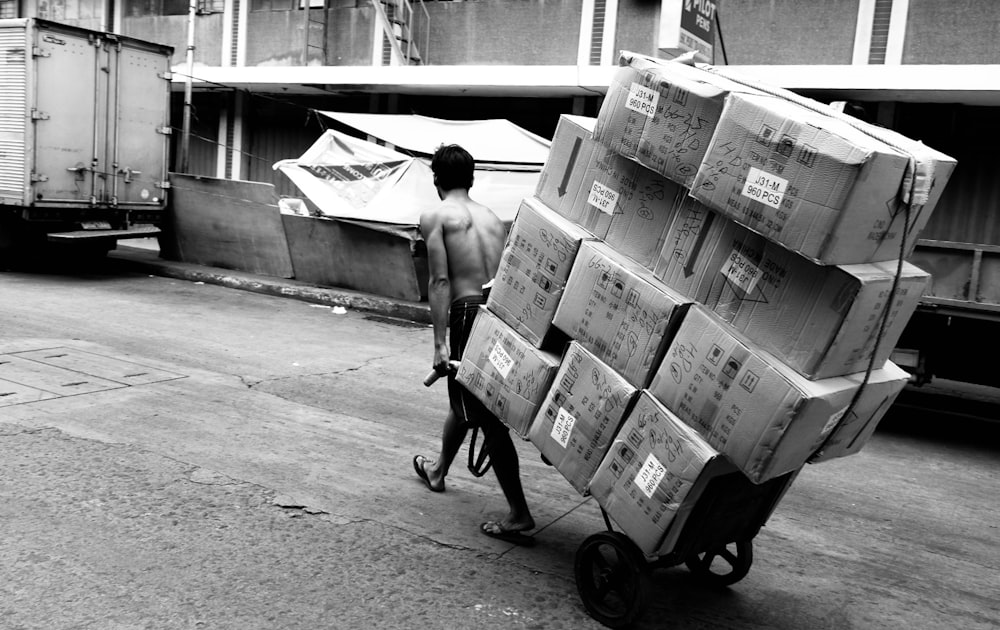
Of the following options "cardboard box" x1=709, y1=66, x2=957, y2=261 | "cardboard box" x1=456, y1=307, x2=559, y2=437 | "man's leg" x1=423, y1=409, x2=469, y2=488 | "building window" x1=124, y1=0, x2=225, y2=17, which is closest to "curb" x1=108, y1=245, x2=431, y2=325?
"man's leg" x1=423, y1=409, x2=469, y2=488

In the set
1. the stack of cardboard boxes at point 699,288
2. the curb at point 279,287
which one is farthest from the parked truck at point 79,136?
the stack of cardboard boxes at point 699,288

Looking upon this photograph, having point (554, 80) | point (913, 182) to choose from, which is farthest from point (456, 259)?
point (554, 80)

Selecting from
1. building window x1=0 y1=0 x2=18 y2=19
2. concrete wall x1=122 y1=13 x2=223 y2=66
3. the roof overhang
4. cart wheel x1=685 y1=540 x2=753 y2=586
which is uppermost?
building window x1=0 y1=0 x2=18 y2=19

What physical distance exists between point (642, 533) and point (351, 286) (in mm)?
9650

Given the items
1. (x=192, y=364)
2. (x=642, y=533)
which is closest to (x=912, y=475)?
(x=642, y=533)

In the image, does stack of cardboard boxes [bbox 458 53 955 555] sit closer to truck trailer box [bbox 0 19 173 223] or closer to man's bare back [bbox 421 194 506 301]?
man's bare back [bbox 421 194 506 301]

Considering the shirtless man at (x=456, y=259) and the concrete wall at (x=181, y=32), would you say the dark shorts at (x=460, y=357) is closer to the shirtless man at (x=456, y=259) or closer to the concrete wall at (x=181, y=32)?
the shirtless man at (x=456, y=259)

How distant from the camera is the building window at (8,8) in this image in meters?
21.1

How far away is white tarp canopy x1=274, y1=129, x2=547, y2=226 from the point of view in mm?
11742

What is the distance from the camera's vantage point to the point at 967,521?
5.19 meters

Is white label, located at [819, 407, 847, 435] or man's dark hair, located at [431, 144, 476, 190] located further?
man's dark hair, located at [431, 144, 476, 190]

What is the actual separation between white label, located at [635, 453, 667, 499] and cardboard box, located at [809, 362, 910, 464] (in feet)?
1.75

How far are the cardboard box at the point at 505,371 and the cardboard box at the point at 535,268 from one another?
2.3 inches

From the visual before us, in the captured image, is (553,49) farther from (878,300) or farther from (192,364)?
(878,300)
